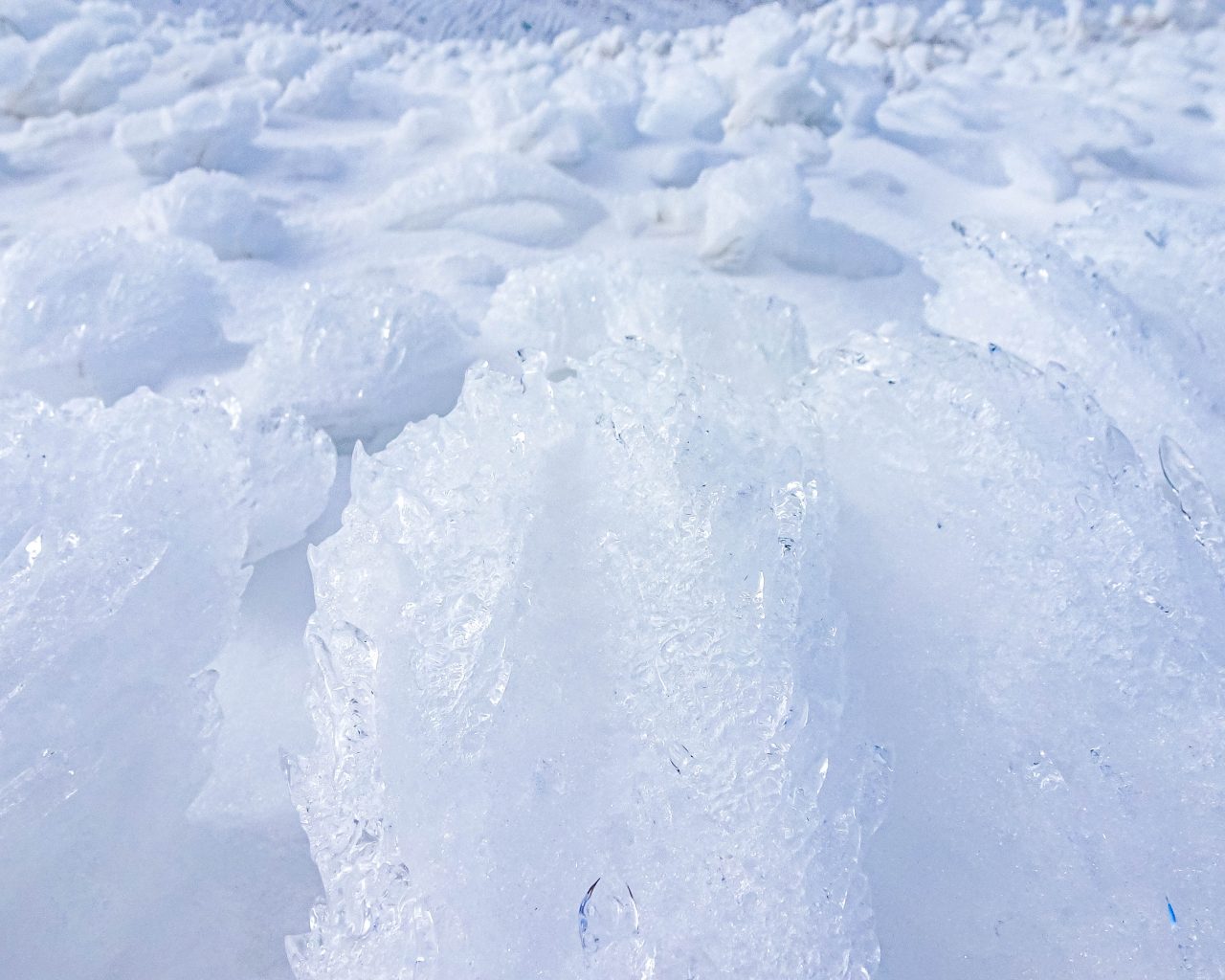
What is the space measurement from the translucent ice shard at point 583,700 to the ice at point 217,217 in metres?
1.11

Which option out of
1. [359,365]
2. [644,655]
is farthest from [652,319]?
[644,655]

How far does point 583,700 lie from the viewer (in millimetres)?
660

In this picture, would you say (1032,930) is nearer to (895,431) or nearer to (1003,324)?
(895,431)

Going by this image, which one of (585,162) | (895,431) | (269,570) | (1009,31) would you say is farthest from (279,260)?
(1009,31)

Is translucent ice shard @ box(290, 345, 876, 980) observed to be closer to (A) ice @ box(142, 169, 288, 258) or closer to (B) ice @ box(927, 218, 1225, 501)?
(B) ice @ box(927, 218, 1225, 501)

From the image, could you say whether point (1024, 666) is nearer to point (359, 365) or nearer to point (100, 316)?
point (359, 365)

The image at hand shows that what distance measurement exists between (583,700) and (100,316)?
3.40ft

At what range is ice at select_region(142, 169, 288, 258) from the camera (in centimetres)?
169

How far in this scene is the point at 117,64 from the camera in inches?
108

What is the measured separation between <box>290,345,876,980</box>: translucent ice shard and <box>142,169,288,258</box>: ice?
1.11 meters

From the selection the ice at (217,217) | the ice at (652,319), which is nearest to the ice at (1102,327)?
the ice at (652,319)

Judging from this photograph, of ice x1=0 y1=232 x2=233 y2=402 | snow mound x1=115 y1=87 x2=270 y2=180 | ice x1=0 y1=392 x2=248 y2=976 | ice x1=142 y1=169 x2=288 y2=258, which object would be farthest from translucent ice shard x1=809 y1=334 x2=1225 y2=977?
snow mound x1=115 y1=87 x2=270 y2=180

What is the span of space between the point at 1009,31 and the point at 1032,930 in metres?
4.00

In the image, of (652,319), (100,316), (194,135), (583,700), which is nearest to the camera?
(583,700)
